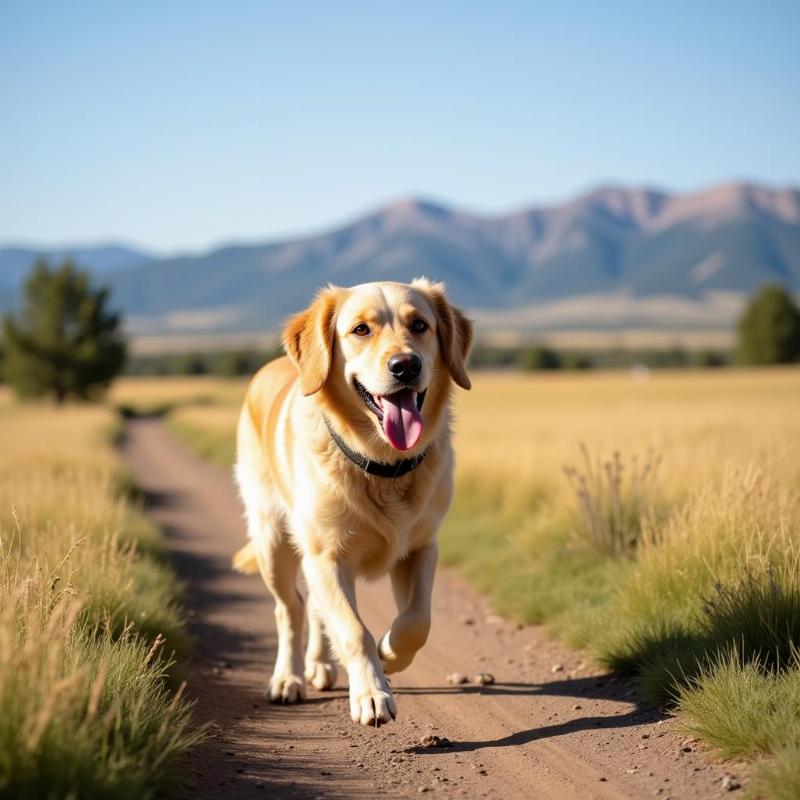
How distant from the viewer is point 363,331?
5250 millimetres

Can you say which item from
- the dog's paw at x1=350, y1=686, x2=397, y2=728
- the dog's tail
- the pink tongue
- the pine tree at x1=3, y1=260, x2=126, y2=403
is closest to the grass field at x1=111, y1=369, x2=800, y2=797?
the dog's paw at x1=350, y1=686, x2=397, y2=728

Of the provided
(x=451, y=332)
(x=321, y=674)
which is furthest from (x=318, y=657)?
(x=451, y=332)

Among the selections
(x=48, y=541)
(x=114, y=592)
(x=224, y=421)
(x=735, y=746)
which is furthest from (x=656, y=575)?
(x=224, y=421)

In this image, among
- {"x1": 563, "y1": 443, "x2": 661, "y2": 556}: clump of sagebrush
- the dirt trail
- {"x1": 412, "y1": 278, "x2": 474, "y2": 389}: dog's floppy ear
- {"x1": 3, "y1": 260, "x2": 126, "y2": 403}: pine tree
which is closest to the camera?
the dirt trail

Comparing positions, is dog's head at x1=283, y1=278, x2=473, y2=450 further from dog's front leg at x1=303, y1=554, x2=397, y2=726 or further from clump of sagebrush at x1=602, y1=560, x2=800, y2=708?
clump of sagebrush at x1=602, y1=560, x2=800, y2=708

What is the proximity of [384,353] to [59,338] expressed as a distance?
2056 inches

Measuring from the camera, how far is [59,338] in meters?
53.8

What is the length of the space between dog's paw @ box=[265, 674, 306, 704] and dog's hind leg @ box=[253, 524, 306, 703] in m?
0.03

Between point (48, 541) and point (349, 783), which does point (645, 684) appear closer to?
point (349, 783)

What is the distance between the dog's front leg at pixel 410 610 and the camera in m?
4.99

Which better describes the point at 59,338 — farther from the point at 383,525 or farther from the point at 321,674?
the point at 383,525

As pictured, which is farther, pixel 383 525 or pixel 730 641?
pixel 730 641

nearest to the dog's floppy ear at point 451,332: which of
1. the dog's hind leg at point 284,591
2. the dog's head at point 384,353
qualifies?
the dog's head at point 384,353

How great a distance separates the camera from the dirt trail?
4.24 metres
